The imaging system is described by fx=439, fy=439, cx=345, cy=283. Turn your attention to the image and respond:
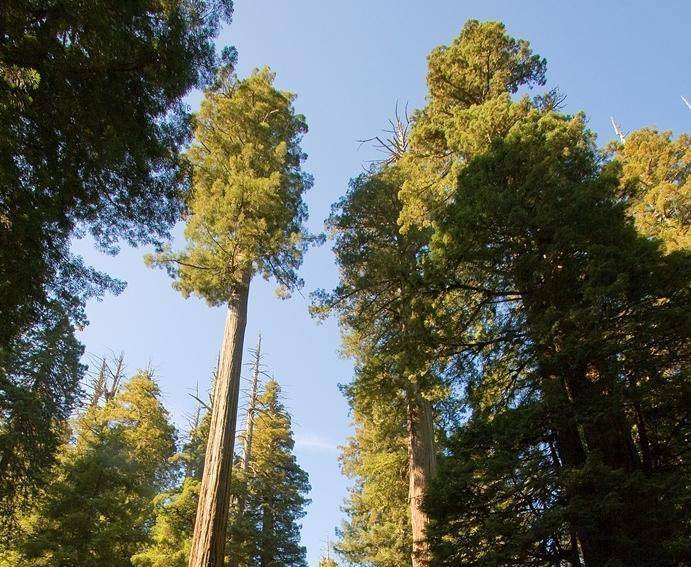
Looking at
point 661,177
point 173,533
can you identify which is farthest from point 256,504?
point 661,177

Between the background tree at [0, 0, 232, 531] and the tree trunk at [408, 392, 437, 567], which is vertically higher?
the background tree at [0, 0, 232, 531]

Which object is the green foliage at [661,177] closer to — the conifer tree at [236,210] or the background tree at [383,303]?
the background tree at [383,303]

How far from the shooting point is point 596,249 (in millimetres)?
5359

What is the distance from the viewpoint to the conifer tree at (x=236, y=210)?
9263 mm

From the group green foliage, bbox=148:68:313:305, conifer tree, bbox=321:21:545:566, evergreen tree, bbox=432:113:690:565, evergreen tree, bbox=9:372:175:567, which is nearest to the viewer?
evergreen tree, bbox=432:113:690:565

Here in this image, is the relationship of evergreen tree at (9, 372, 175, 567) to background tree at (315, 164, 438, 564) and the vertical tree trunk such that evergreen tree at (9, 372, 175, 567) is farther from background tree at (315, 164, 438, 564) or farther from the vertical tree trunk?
background tree at (315, 164, 438, 564)

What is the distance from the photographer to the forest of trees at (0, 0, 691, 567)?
4750mm

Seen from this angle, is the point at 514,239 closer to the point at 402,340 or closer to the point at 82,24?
the point at 402,340

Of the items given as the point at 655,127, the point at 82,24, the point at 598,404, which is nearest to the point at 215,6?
the point at 82,24

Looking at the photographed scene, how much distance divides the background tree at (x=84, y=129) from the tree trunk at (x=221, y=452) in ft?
8.81

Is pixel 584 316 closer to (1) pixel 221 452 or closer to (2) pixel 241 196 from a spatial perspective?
(1) pixel 221 452

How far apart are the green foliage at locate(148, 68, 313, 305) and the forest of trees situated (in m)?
0.06

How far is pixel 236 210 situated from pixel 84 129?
4597 millimetres

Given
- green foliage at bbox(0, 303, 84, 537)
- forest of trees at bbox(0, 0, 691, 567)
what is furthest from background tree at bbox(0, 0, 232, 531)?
green foliage at bbox(0, 303, 84, 537)
